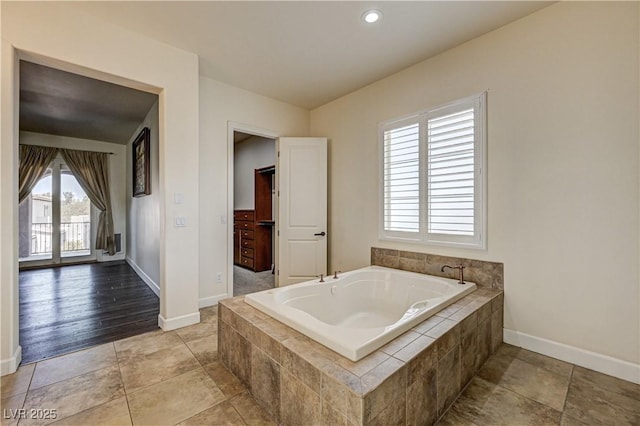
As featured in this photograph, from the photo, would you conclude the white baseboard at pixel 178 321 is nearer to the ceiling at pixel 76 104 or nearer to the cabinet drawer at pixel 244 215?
the cabinet drawer at pixel 244 215

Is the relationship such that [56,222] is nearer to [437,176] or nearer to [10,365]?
[10,365]

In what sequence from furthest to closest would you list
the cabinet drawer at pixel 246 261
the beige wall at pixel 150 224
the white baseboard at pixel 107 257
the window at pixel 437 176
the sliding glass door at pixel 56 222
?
1. the white baseboard at pixel 107 257
2. the sliding glass door at pixel 56 222
3. the cabinet drawer at pixel 246 261
4. the beige wall at pixel 150 224
5. the window at pixel 437 176

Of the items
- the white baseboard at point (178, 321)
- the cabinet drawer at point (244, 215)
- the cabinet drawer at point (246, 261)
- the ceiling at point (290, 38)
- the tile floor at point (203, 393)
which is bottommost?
the tile floor at point (203, 393)

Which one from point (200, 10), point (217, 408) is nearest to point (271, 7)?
point (200, 10)

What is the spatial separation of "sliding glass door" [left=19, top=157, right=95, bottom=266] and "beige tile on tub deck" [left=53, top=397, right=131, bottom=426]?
19.5ft

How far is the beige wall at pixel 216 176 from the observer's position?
3.30 m

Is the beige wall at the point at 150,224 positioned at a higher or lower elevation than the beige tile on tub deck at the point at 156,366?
higher

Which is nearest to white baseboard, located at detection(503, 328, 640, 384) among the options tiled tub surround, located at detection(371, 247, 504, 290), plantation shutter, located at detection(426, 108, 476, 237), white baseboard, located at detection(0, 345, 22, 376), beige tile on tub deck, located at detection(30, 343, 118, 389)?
tiled tub surround, located at detection(371, 247, 504, 290)

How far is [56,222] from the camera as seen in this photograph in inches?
228

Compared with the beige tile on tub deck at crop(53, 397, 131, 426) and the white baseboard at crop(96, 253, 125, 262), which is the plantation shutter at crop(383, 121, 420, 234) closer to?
the beige tile on tub deck at crop(53, 397, 131, 426)

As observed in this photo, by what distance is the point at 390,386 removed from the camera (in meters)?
1.19

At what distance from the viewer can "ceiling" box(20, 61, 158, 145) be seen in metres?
3.27

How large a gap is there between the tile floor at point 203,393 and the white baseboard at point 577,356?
61mm

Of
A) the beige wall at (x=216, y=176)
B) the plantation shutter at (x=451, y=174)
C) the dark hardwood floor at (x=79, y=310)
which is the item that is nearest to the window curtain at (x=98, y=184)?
the dark hardwood floor at (x=79, y=310)
